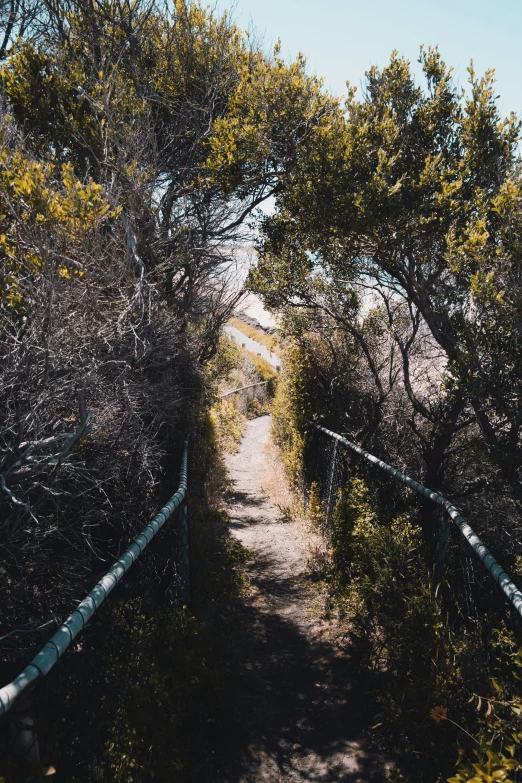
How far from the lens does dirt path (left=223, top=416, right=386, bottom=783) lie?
131 inches

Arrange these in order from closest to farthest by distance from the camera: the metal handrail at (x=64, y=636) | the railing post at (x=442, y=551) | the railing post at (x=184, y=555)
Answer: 1. the metal handrail at (x=64, y=636)
2. the railing post at (x=442, y=551)
3. the railing post at (x=184, y=555)

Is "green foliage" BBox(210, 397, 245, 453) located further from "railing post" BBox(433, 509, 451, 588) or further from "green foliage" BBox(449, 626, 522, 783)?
"green foliage" BBox(449, 626, 522, 783)

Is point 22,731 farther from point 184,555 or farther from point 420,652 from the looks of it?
point 420,652

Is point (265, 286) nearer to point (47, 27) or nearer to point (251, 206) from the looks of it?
point (251, 206)

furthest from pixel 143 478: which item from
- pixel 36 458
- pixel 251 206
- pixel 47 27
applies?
pixel 47 27

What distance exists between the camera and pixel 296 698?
163 inches

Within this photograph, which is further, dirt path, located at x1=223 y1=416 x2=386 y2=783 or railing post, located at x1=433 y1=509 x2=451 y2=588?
railing post, located at x1=433 y1=509 x2=451 y2=588

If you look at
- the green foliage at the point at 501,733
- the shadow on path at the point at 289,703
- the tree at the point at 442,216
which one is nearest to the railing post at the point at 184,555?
the shadow on path at the point at 289,703

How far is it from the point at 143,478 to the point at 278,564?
145 inches

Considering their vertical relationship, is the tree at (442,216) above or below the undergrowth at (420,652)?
above

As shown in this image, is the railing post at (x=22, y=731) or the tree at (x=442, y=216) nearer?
the railing post at (x=22, y=731)

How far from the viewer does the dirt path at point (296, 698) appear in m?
3.34

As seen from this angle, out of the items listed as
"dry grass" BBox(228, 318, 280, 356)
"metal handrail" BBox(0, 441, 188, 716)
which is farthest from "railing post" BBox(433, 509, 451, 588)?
"dry grass" BBox(228, 318, 280, 356)

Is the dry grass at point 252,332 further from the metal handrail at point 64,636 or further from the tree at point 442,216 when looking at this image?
the metal handrail at point 64,636
